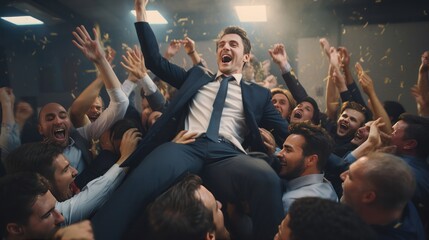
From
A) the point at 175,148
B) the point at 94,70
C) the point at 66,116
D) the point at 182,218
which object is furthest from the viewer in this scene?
the point at 94,70

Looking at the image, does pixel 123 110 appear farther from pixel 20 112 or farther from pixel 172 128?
pixel 20 112

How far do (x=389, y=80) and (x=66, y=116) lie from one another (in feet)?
15.5

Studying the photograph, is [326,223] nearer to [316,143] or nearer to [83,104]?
[316,143]

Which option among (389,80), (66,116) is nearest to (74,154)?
(66,116)

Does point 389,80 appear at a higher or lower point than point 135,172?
lower

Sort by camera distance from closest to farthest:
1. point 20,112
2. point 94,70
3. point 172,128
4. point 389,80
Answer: point 172,128
point 20,112
point 389,80
point 94,70

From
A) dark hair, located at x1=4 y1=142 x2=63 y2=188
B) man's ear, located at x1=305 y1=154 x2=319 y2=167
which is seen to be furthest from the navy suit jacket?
dark hair, located at x1=4 y1=142 x2=63 y2=188

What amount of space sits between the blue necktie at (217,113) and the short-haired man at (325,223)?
742 mm

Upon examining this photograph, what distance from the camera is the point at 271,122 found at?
215 cm

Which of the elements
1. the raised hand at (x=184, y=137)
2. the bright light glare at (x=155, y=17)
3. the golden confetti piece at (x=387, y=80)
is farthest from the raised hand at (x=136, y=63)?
the golden confetti piece at (x=387, y=80)

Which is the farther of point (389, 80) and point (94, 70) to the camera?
point (94, 70)

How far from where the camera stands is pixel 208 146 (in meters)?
1.85

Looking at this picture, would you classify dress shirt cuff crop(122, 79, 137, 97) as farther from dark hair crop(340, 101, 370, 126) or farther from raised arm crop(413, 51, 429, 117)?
raised arm crop(413, 51, 429, 117)

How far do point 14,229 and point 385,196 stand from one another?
1523mm
